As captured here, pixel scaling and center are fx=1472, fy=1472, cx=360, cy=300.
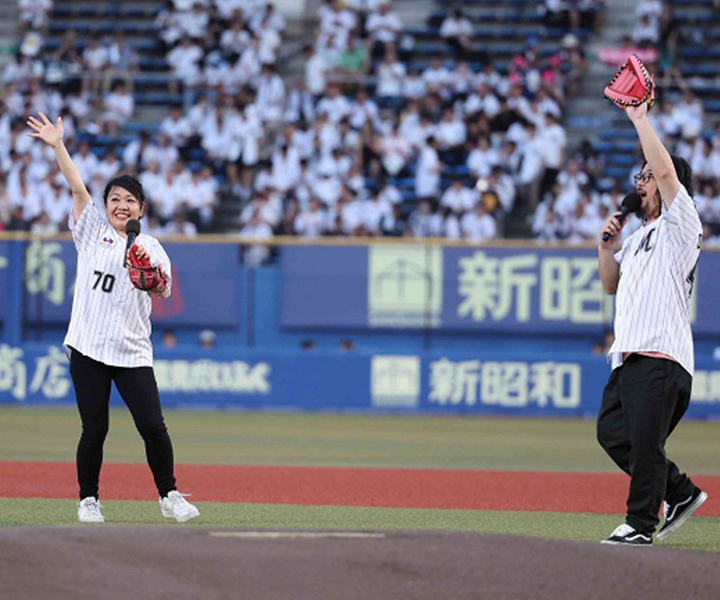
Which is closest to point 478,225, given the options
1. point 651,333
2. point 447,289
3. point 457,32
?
point 447,289

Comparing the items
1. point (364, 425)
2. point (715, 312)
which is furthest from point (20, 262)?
point (715, 312)

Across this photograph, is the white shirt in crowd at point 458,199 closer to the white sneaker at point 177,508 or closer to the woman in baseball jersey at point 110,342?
the woman in baseball jersey at point 110,342

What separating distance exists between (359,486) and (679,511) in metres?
3.56

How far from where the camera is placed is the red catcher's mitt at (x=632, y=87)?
7352mm

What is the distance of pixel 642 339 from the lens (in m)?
7.57

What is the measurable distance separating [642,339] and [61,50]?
19.5 metres

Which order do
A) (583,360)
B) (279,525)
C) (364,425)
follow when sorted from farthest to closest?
(583,360) → (364,425) → (279,525)

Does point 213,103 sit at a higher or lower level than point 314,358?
higher

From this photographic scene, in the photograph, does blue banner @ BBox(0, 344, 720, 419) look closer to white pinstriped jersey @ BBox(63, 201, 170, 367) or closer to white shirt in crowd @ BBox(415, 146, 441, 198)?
white shirt in crowd @ BBox(415, 146, 441, 198)

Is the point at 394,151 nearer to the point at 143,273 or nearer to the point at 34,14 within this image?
the point at 34,14

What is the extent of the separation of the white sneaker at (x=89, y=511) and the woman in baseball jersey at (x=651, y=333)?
292 cm

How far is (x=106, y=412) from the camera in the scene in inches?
330

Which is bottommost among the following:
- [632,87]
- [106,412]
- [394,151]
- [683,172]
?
[106,412]

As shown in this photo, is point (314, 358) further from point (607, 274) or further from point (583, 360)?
point (607, 274)
